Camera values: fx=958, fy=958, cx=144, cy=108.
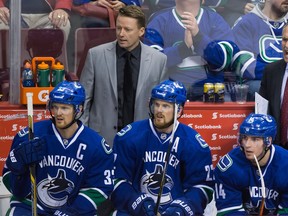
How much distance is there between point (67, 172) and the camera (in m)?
5.65

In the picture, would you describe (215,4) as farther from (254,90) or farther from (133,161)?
(133,161)

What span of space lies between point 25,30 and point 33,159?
84.0 inches

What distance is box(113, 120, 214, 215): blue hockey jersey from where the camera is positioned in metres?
5.80

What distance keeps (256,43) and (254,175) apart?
2140mm

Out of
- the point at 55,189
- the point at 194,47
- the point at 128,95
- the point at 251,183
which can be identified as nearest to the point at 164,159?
the point at 251,183

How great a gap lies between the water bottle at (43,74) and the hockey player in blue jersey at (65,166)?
1300 millimetres

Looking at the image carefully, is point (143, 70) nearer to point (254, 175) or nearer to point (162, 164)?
point (162, 164)

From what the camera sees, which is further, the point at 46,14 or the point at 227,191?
the point at 46,14

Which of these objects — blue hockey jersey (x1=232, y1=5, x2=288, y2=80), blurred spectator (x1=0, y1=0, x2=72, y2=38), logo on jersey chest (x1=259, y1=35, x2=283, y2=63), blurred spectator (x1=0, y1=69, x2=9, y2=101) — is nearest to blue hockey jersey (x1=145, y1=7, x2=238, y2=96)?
blue hockey jersey (x1=232, y1=5, x2=288, y2=80)

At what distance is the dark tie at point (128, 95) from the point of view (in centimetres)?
676

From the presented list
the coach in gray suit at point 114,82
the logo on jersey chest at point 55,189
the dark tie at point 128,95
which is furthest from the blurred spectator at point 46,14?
the logo on jersey chest at point 55,189

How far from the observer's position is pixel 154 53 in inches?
267

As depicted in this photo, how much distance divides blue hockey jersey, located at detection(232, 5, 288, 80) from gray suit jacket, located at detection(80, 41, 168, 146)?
1.11m

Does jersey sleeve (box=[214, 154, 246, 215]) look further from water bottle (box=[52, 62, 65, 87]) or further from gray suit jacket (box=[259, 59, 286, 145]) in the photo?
water bottle (box=[52, 62, 65, 87])
